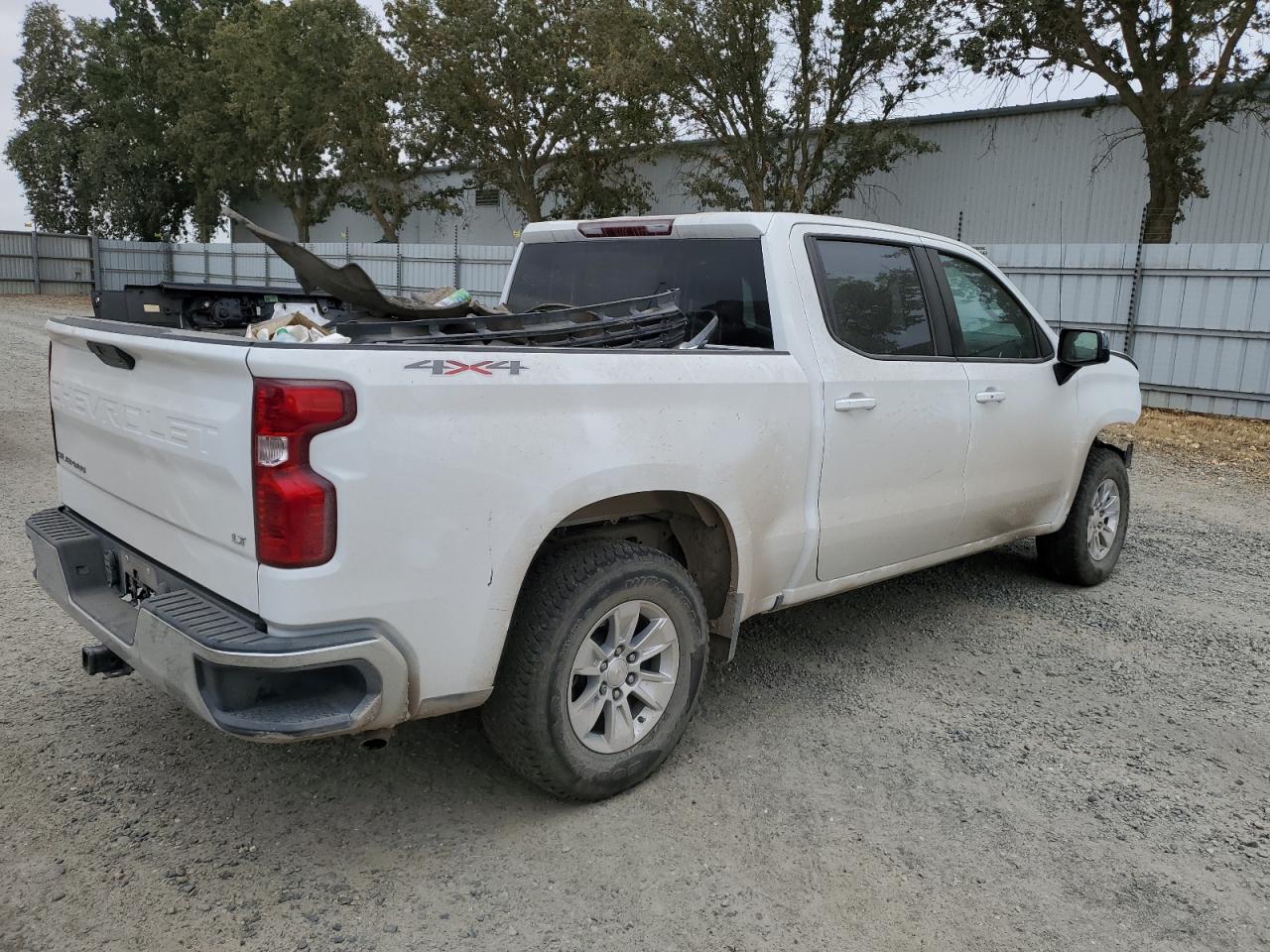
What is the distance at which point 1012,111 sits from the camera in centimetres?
1844

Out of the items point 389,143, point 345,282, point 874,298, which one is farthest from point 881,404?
point 389,143

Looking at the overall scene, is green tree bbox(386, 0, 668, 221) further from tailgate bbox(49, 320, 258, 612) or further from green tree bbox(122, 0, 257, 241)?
tailgate bbox(49, 320, 258, 612)

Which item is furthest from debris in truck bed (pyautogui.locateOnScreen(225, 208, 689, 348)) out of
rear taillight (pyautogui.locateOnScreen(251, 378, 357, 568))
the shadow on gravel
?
the shadow on gravel

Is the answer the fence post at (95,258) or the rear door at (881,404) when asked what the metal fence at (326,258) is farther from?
the rear door at (881,404)

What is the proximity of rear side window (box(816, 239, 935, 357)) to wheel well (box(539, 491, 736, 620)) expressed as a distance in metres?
0.93

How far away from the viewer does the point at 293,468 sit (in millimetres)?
2486

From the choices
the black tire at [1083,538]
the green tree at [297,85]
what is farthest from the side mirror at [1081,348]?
the green tree at [297,85]

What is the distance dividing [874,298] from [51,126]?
155ft

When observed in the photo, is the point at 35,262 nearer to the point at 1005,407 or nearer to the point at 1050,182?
the point at 1050,182

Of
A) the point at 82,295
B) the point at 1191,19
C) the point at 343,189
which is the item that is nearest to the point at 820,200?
the point at 1191,19

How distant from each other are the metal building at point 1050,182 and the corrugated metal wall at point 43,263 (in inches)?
937

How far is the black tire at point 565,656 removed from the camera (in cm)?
297

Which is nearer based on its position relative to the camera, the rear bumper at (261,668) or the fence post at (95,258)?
the rear bumper at (261,668)

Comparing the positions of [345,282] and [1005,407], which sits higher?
[345,282]
